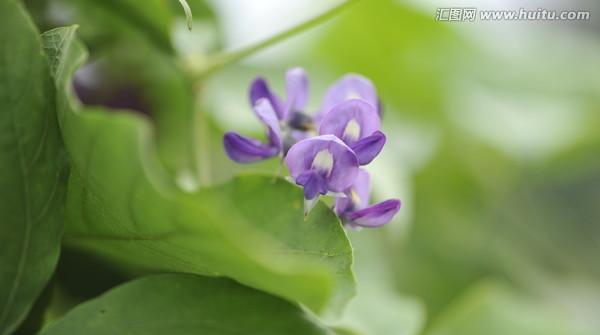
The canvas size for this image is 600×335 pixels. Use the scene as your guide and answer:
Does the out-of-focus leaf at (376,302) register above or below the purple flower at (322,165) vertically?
below

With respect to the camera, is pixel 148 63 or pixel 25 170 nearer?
pixel 25 170

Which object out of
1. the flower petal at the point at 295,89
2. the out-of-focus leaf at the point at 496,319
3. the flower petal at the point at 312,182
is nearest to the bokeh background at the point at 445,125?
the out-of-focus leaf at the point at 496,319

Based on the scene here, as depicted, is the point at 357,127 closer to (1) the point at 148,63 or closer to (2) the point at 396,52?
(1) the point at 148,63

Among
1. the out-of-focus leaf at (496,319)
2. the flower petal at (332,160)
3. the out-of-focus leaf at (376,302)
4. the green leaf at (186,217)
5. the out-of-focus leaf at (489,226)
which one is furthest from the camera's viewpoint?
the out-of-focus leaf at (489,226)

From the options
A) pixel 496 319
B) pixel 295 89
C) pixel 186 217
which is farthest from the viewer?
pixel 496 319

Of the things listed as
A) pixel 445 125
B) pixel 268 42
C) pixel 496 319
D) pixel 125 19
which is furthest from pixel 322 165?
pixel 445 125

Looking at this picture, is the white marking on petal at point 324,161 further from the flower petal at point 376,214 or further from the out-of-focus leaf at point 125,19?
the out-of-focus leaf at point 125,19

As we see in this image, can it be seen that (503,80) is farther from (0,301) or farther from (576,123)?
(0,301)
